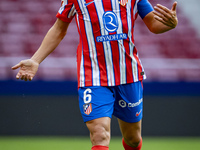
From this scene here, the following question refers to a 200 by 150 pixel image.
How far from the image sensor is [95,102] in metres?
2.75

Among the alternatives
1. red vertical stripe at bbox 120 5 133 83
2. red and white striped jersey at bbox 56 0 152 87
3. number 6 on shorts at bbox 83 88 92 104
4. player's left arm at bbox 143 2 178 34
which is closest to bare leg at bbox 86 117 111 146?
number 6 on shorts at bbox 83 88 92 104

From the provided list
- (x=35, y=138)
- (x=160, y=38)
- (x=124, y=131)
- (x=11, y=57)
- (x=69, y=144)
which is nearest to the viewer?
(x=124, y=131)

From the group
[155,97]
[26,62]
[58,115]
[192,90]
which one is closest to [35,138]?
[58,115]

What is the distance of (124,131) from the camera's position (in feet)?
10.7

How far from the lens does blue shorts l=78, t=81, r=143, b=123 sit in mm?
2737

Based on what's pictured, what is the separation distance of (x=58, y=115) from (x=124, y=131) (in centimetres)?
261

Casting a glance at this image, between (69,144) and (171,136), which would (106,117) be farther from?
(171,136)

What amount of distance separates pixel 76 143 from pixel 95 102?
8.87 ft

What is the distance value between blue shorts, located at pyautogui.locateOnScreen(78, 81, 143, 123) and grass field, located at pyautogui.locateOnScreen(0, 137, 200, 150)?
1969mm

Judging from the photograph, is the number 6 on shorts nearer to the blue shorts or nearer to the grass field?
the blue shorts

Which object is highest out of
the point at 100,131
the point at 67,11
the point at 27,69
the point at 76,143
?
the point at 67,11

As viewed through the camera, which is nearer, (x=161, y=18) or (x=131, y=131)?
(x=161, y=18)

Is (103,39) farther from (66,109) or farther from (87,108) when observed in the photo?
(66,109)

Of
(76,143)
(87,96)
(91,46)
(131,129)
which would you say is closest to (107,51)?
(91,46)
